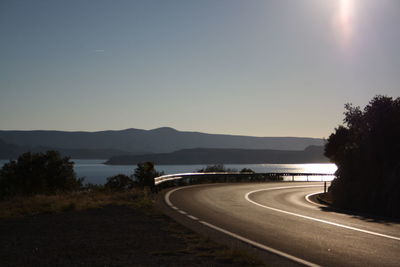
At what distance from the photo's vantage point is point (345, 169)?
75.8 ft

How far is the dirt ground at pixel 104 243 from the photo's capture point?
27.1ft

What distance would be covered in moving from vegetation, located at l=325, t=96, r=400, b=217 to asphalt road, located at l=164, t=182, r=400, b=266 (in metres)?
3.29

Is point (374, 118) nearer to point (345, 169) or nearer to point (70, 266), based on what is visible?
point (345, 169)

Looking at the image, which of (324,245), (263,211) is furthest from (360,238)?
(263,211)

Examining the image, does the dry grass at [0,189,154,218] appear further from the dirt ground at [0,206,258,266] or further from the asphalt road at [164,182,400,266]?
the asphalt road at [164,182,400,266]

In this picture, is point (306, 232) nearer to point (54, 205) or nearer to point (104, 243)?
point (104, 243)

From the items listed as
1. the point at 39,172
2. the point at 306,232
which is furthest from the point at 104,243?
the point at 39,172

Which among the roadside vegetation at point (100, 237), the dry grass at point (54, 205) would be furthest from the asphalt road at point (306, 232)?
the dry grass at point (54, 205)

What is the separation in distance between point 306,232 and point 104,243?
5.21 meters

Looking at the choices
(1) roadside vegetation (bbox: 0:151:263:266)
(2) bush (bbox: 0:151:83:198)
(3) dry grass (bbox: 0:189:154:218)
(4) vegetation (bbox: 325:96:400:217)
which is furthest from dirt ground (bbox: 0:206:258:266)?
(2) bush (bbox: 0:151:83:198)

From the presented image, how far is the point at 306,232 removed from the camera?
12102mm

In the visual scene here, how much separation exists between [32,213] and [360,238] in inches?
404

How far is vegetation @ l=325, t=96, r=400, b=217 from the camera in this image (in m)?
19.1

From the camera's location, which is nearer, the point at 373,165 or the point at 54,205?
the point at 54,205
